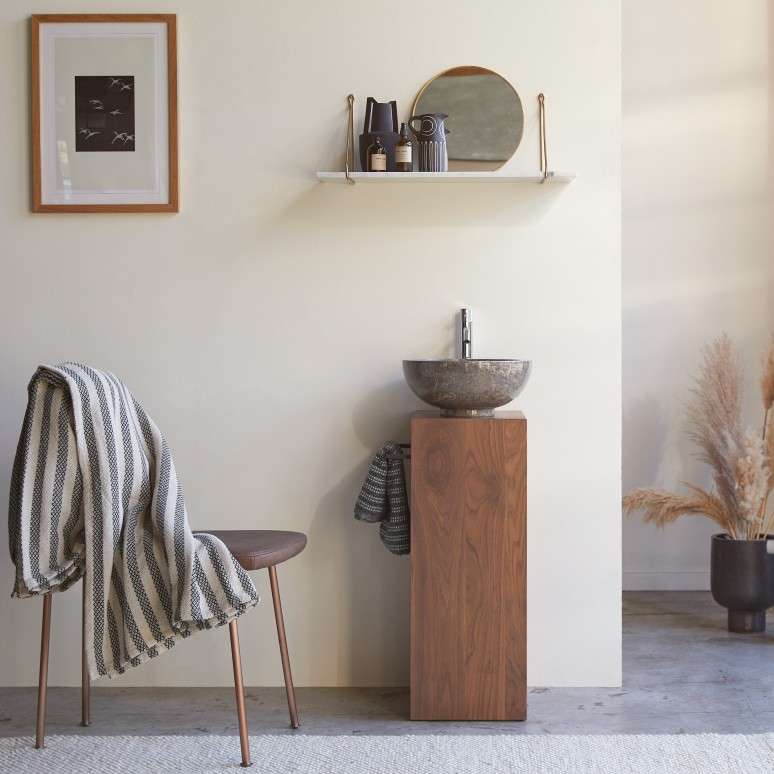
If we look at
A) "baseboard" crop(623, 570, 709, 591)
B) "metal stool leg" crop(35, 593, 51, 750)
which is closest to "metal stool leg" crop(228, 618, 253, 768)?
"metal stool leg" crop(35, 593, 51, 750)

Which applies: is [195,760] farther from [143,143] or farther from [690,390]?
[690,390]

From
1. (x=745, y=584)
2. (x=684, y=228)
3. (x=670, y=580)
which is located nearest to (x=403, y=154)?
(x=684, y=228)

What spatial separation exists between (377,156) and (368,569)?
1156 millimetres

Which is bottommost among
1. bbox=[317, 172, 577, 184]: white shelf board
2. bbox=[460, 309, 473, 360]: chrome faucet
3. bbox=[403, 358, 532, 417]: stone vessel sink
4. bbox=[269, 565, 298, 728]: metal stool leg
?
bbox=[269, 565, 298, 728]: metal stool leg

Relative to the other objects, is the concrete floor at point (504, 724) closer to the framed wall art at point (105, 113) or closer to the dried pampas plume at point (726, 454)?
the dried pampas plume at point (726, 454)

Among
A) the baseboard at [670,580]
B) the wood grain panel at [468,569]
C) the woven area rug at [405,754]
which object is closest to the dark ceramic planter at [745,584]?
the baseboard at [670,580]

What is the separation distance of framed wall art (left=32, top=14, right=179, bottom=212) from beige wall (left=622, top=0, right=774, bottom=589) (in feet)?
6.10

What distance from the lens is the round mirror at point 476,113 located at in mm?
2676

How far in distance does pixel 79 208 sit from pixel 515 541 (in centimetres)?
151

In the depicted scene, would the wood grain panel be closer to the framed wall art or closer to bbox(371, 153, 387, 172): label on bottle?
bbox(371, 153, 387, 172): label on bottle

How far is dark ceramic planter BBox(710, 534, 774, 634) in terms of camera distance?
3.23m

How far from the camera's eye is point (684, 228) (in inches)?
147

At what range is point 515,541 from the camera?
8.01 feet

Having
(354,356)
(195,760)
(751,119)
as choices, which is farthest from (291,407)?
(751,119)
